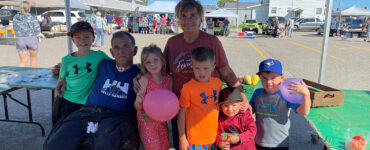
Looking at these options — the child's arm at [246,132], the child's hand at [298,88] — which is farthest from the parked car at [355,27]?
the child's arm at [246,132]

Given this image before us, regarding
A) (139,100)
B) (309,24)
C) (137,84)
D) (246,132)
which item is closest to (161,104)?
(139,100)

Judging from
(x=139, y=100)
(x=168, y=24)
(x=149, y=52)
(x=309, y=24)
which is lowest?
(x=139, y=100)

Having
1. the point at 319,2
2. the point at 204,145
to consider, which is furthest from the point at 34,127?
the point at 319,2

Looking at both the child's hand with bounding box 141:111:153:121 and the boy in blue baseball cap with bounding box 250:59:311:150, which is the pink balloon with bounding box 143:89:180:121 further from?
the boy in blue baseball cap with bounding box 250:59:311:150

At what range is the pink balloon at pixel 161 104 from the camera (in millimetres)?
1998

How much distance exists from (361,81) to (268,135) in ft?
19.1

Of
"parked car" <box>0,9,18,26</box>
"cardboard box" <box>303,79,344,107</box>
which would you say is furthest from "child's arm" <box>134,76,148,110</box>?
"parked car" <box>0,9,18,26</box>

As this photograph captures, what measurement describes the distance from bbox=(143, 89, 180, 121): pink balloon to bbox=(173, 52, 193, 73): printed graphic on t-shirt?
35cm

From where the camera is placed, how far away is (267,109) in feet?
7.44

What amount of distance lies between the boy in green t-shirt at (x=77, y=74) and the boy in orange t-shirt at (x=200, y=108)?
3.81ft

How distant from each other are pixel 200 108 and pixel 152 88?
0.48m

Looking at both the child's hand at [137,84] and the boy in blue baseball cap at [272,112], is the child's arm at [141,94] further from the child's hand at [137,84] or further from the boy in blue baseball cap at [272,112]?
the boy in blue baseball cap at [272,112]

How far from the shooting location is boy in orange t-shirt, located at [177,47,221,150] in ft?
6.87

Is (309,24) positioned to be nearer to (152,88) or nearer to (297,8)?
(297,8)
